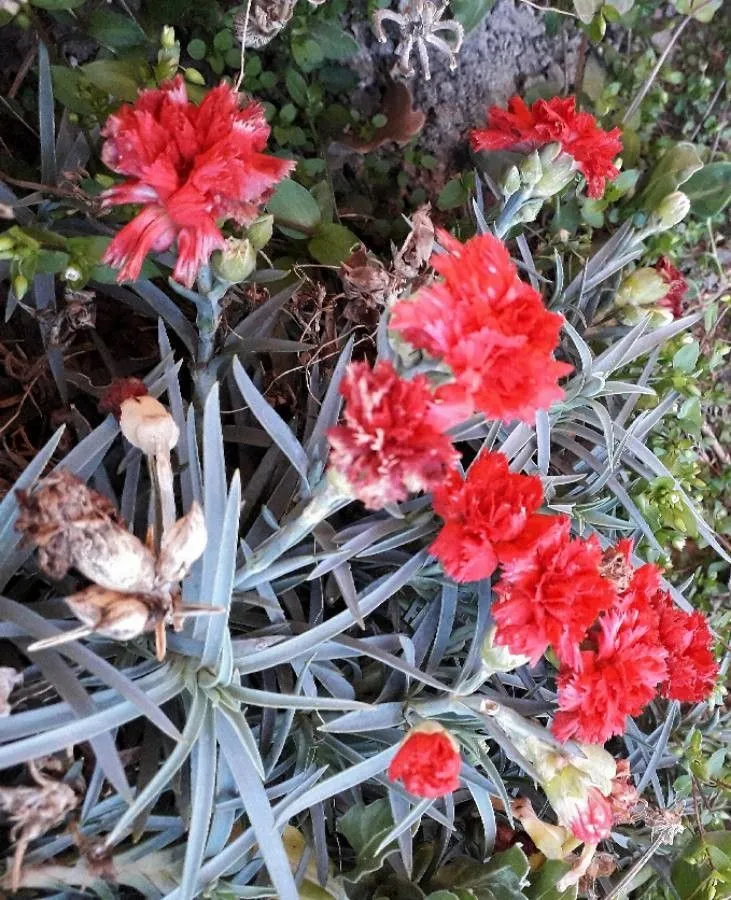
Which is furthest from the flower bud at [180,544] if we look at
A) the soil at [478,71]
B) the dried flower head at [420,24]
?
the soil at [478,71]

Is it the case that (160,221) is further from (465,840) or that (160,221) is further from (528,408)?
(465,840)

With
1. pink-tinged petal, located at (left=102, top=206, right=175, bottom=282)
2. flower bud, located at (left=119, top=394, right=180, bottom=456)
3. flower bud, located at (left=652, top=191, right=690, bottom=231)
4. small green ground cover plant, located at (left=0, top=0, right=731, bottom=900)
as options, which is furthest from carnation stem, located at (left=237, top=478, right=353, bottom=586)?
flower bud, located at (left=652, top=191, right=690, bottom=231)

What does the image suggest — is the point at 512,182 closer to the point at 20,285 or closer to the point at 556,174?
the point at 556,174

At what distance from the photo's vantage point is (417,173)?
3.30ft

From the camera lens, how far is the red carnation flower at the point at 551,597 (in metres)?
0.54

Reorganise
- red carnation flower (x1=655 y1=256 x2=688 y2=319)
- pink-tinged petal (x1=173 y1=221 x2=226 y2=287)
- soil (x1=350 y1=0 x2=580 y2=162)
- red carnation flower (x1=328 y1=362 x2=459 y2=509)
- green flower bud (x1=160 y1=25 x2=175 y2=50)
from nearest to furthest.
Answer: red carnation flower (x1=328 y1=362 x2=459 y2=509) < pink-tinged petal (x1=173 y1=221 x2=226 y2=287) < green flower bud (x1=160 y1=25 x2=175 y2=50) < red carnation flower (x1=655 y1=256 x2=688 y2=319) < soil (x1=350 y1=0 x2=580 y2=162)

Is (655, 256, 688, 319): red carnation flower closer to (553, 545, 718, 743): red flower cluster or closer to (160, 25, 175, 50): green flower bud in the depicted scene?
(553, 545, 718, 743): red flower cluster

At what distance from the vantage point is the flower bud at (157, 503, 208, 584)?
1.49 ft

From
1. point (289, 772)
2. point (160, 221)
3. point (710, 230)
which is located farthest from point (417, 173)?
point (289, 772)

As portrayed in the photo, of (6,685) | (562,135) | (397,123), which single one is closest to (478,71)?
(397,123)

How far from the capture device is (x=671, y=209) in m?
0.82

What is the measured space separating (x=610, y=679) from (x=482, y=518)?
18 cm

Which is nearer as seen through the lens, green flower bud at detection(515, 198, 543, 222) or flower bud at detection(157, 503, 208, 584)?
flower bud at detection(157, 503, 208, 584)

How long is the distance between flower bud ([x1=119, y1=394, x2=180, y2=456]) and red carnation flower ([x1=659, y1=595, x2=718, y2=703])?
487 mm
